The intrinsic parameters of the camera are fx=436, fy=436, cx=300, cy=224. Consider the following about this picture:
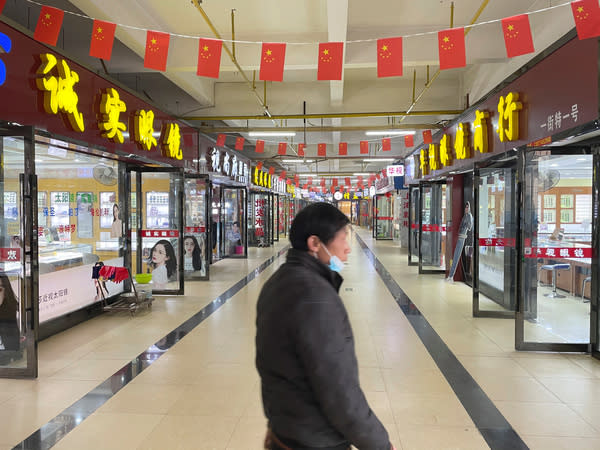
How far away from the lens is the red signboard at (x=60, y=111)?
3605 mm

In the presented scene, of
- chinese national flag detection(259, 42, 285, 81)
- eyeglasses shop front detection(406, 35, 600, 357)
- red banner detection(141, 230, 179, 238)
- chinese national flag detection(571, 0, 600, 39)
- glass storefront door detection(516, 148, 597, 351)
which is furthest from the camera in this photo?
red banner detection(141, 230, 179, 238)

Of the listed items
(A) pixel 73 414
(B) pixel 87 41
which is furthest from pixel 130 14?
(A) pixel 73 414

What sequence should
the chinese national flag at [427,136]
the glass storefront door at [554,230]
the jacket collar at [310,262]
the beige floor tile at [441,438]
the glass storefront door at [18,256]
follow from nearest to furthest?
1. the jacket collar at [310,262]
2. the beige floor tile at [441,438]
3. the glass storefront door at [18,256]
4. the glass storefront door at [554,230]
5. the chinese national flag at [427,136]

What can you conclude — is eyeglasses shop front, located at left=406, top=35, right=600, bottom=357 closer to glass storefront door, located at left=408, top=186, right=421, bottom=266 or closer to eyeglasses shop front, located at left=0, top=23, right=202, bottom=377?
Result: eyeglasses shop front, located at left=0, top=23, right=202, bottom=377

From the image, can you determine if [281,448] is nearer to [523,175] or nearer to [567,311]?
[523,175]

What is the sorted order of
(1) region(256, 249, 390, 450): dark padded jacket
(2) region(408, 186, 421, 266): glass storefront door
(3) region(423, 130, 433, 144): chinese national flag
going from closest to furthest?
(1) region(256, 249, 390, 450): dark padded jacket
(3) region(423, 130, 433, 144): chinese national flag
(2) region(408, 186, 421, 266): glass storefront door

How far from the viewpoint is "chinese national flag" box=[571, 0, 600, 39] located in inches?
126

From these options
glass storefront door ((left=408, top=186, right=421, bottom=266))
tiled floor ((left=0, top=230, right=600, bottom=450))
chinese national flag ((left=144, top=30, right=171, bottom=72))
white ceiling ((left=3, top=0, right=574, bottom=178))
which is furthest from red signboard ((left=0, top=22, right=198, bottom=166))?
glass storefront door ((left=408, top=186, right=421, bottom=266))

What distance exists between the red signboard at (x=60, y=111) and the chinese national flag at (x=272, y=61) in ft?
6.40

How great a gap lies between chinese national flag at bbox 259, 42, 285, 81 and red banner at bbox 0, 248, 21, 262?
112 inches

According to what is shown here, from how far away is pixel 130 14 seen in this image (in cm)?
507

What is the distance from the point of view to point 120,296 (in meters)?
6.09

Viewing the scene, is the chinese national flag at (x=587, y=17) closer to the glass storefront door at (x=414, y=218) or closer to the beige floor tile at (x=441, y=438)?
the beige floor tile at (x=441, y=438)

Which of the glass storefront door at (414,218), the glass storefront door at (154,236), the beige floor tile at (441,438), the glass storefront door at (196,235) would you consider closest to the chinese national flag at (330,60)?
the glass storefront door at (154,236)
